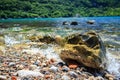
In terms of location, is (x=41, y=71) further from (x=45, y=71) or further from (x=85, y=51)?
(x=85, y=51)

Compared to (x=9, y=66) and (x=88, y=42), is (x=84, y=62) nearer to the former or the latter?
(x=88, y=42)

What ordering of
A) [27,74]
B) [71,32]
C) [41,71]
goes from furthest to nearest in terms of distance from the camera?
[71,32] → [41,71] → [27,74]

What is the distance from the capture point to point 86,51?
47.6 feet

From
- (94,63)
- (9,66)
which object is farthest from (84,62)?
(9,66)

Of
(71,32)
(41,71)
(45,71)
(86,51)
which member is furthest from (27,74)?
(71,32)

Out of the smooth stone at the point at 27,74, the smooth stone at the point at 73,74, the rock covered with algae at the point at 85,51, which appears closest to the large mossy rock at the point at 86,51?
the rock covered with algae at the point at 85,51

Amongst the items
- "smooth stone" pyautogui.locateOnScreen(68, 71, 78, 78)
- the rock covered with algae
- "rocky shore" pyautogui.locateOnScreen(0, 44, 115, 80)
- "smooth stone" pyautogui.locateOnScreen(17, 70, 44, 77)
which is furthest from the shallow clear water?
"smooth stone" pyautogui.locateOnScreen(17, 70, 44, 77)

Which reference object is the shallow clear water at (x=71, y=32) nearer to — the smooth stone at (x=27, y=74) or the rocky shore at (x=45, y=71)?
the rocky shore at (x=45, y=71)

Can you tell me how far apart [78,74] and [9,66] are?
379cm

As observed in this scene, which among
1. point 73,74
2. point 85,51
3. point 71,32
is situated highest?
point 85,51

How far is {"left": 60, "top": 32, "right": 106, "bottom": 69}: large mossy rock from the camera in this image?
14.0 m

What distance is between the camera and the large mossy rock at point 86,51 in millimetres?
13961

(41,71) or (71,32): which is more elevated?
(41,71)

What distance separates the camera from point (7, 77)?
1130 cm
